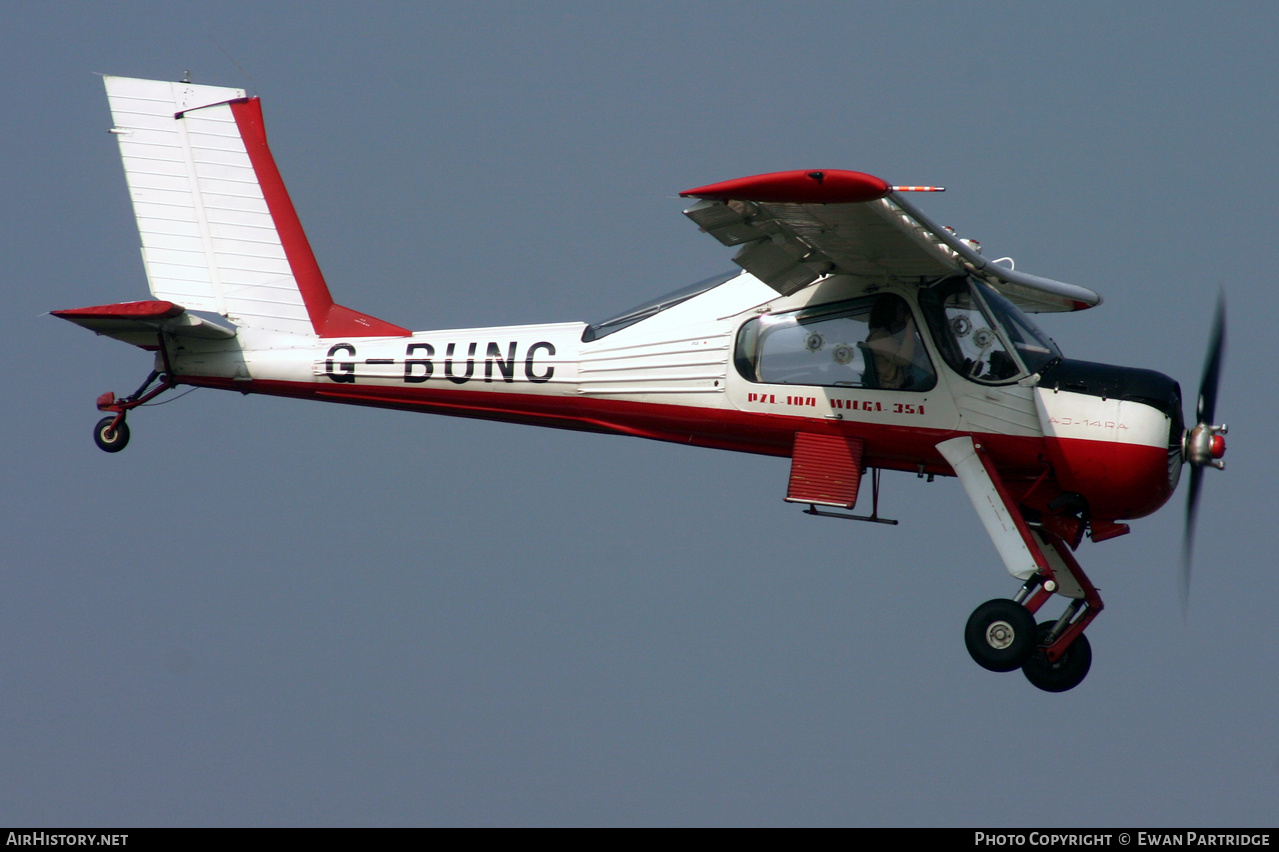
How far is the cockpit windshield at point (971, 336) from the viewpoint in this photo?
1263 centimetres

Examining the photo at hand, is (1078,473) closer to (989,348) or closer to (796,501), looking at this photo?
(989,348)

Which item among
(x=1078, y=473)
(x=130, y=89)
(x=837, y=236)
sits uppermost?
(x=130, y=89)

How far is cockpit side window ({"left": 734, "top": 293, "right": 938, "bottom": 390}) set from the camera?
12695 mm

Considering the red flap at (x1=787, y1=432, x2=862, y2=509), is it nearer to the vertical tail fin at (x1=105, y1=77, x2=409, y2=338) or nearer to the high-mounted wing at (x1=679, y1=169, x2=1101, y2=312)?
the high-mounted wing at (x1=679, y1=169, x2=1101, y2=312)

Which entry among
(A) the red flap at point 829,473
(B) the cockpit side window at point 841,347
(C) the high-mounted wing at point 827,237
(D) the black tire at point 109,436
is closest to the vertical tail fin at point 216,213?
(D) the black tire at point 109,436

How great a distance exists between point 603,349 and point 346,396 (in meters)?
2.54

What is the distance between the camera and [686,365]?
43.7 ft

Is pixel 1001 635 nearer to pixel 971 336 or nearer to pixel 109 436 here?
pixel 971 336

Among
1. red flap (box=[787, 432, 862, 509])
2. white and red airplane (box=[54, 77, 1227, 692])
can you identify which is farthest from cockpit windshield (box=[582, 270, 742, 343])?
red flap (box=[787, 432, 862, 509])

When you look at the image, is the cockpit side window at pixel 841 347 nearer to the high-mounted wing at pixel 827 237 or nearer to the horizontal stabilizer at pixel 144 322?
the high-mounted wing at pixel 827 237

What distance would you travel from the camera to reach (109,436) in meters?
14.6

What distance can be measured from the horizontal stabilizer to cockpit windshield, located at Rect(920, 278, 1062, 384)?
666cm

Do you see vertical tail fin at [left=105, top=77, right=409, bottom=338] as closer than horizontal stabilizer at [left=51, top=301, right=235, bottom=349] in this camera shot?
No

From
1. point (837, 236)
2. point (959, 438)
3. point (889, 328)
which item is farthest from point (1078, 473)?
point (837, 236)
